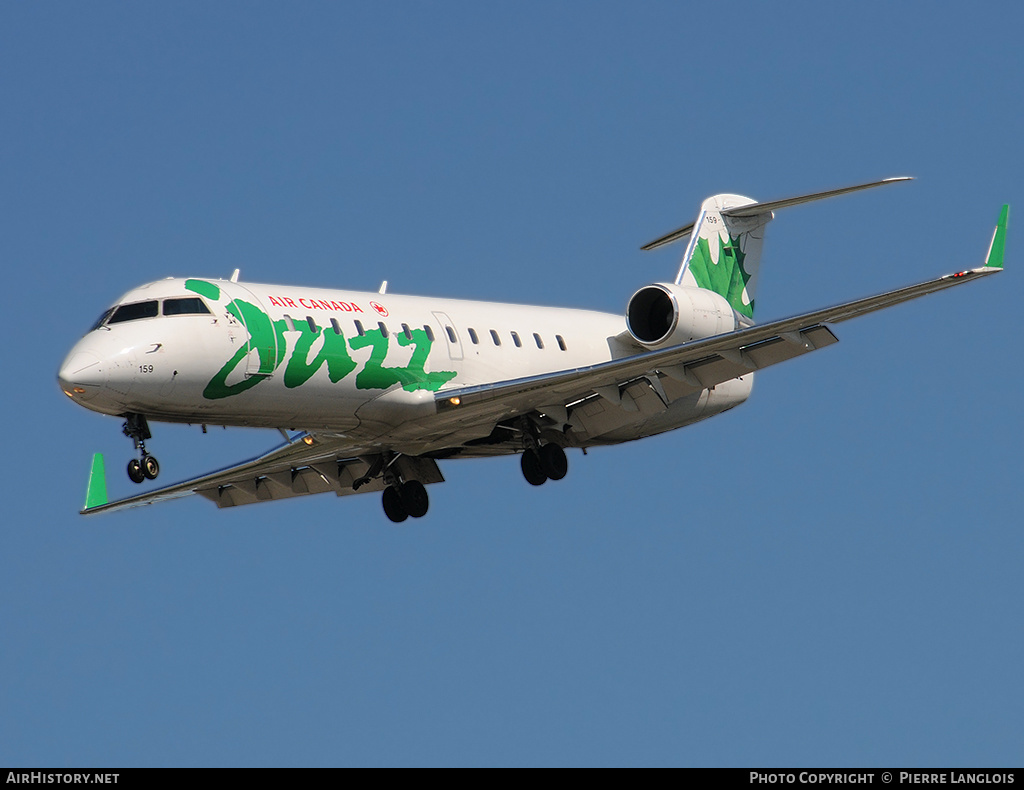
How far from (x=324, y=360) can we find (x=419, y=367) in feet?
5.75

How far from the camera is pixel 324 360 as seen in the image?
23406mm

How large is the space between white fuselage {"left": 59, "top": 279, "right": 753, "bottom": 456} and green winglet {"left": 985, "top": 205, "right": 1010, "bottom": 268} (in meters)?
5.68

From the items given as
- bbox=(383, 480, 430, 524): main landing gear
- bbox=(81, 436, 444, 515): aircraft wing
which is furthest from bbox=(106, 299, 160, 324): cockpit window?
bbox=(383, 480, 430, 524): main landing gear

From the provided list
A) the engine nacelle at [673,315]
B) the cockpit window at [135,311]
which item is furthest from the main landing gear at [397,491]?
the cockpit window at [135,311]

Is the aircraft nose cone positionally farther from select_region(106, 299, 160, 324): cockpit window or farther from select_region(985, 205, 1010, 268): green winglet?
select_region(985, 205, 1010, 268): green winglet

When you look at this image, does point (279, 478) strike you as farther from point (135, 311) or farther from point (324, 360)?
point (135, 311)

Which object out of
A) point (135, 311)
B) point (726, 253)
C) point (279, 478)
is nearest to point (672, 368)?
point (726, 253)

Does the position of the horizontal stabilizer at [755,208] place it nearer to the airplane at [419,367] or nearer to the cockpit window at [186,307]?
the airplane at [419,367]

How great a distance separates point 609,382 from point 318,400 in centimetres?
453

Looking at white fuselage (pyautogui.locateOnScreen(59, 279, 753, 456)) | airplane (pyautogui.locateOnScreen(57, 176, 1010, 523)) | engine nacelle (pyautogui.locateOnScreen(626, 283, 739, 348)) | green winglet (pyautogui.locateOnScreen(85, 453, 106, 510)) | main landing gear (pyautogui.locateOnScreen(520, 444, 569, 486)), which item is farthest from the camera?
green winglet (pyautogui.locateOnScreen(85, 453, 106, 510))

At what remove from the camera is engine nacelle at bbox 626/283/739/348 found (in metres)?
26.8

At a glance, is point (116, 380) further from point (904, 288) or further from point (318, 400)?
point (904, 288)
